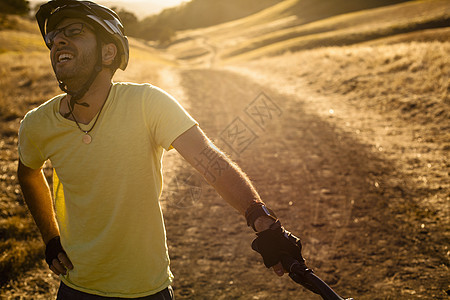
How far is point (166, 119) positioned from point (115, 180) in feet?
1.69

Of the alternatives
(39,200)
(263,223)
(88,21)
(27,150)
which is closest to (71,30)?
(88,21)

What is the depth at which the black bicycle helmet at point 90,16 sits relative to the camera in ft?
7.53

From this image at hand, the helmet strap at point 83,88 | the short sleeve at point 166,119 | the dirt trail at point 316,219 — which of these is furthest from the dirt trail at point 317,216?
the helmet strap at point 83,88

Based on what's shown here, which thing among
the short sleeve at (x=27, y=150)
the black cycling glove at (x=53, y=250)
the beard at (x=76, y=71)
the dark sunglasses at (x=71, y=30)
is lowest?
the black cycling glove at (x=53, y=250)

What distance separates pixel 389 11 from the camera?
5341cm

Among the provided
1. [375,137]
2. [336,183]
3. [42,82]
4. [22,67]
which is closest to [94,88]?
[336,183]

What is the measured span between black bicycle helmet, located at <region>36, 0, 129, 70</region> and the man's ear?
5 cm

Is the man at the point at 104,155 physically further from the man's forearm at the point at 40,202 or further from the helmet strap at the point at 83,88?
the man's forearm at the point at 40,202

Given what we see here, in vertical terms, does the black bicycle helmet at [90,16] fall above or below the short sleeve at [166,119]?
above

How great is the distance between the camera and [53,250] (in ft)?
8.03

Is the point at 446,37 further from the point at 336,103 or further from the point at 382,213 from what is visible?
the point at 382,213

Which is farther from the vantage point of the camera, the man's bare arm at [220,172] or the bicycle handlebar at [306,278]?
the man's bare arm at [220,172]

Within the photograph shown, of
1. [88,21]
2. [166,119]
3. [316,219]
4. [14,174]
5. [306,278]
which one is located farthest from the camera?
[14,174]

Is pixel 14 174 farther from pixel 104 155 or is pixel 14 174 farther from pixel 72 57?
pixel 104 155
